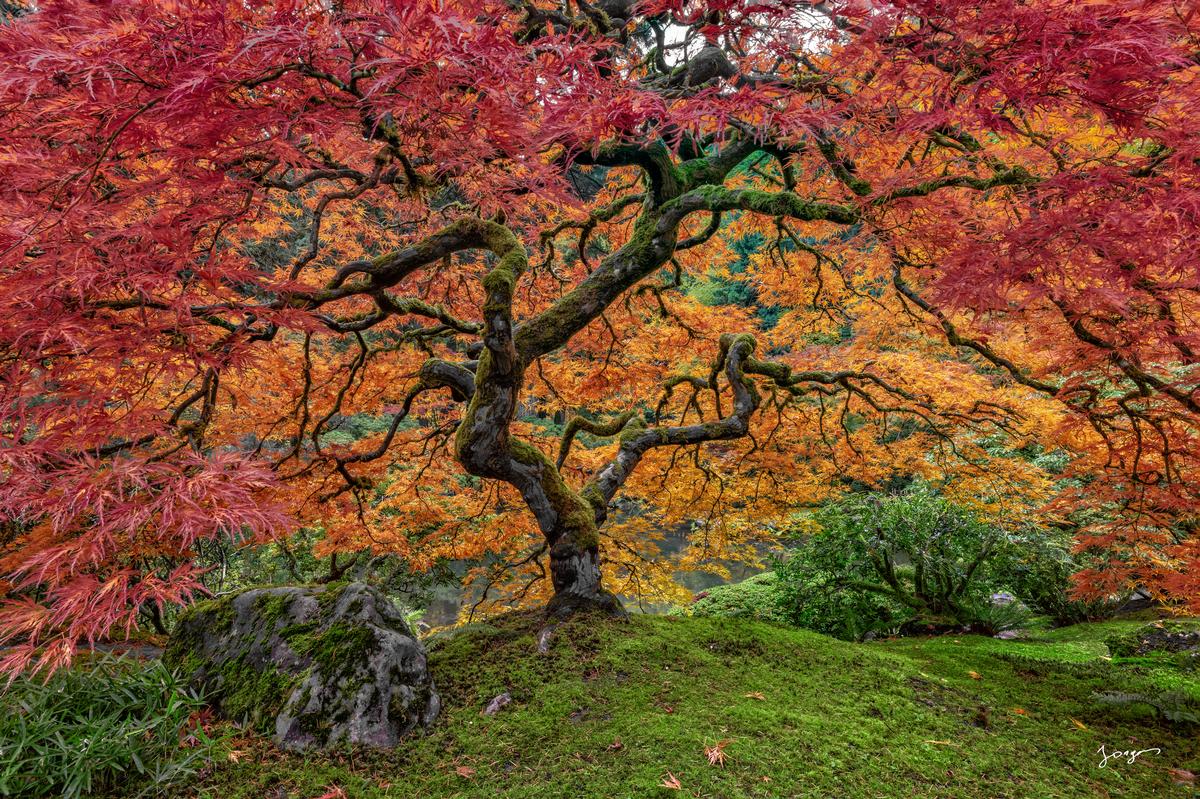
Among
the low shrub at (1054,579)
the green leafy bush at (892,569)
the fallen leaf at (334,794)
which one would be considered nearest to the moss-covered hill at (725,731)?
the fallen leaf at (334,794)

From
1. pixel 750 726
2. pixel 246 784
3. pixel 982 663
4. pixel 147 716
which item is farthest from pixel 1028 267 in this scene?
pixel 147 716

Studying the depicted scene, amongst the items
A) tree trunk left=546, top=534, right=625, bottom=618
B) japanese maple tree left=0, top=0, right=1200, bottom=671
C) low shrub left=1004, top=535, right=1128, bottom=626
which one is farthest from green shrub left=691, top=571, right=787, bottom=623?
tree trunk left=546, top=534, right=625, bottom=618

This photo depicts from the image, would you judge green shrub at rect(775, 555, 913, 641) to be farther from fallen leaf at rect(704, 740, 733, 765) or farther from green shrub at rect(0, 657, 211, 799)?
green shrub at rect(0, 657, 211, 799)

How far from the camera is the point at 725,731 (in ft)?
7.19

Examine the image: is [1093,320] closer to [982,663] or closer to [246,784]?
[982,663]

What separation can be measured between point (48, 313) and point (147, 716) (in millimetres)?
1844

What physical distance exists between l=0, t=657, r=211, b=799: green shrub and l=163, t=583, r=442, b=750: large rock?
20 cm

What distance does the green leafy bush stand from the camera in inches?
208

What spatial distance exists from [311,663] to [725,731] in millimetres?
1905

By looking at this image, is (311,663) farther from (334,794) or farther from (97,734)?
(97,734)

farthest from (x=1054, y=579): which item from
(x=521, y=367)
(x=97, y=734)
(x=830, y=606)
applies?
(x=97, y=734)

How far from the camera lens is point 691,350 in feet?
16.7
